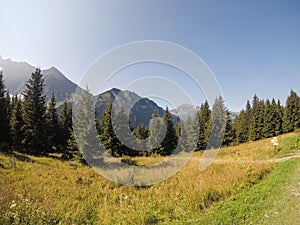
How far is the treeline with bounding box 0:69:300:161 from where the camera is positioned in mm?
28156

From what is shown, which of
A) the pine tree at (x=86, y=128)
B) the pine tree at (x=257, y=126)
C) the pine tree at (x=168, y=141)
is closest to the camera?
the pine tree at (x=86, y=128)

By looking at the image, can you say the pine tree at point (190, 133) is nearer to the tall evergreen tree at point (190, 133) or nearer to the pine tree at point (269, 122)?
the tall evergreen tree at point (190, 133)

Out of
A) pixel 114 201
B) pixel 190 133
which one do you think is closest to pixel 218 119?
pixel 190 133

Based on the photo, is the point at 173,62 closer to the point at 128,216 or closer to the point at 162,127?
the point at 128,216

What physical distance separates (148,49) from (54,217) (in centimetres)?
740

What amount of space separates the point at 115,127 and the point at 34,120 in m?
10.3

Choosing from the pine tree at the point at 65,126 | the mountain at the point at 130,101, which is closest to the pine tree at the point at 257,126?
the mountain at the point at 130,101

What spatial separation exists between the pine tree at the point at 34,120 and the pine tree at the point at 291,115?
52.5m

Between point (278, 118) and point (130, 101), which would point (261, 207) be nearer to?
point (130, 101)

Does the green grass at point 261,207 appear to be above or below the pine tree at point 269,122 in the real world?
below

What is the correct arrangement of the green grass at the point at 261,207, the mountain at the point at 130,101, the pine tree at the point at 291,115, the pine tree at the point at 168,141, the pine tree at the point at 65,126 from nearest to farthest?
1. the green grass at the point at 261,207
2. the mountain at the point at 130,101
3. the pine tree at the point at 168,141
4. the pine tree at the point at 65,126
5. the pine tree at the point at 291,115

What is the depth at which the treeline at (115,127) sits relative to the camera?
2816 centimetres

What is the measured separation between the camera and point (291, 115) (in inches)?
2117

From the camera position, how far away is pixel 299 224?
5.49m
